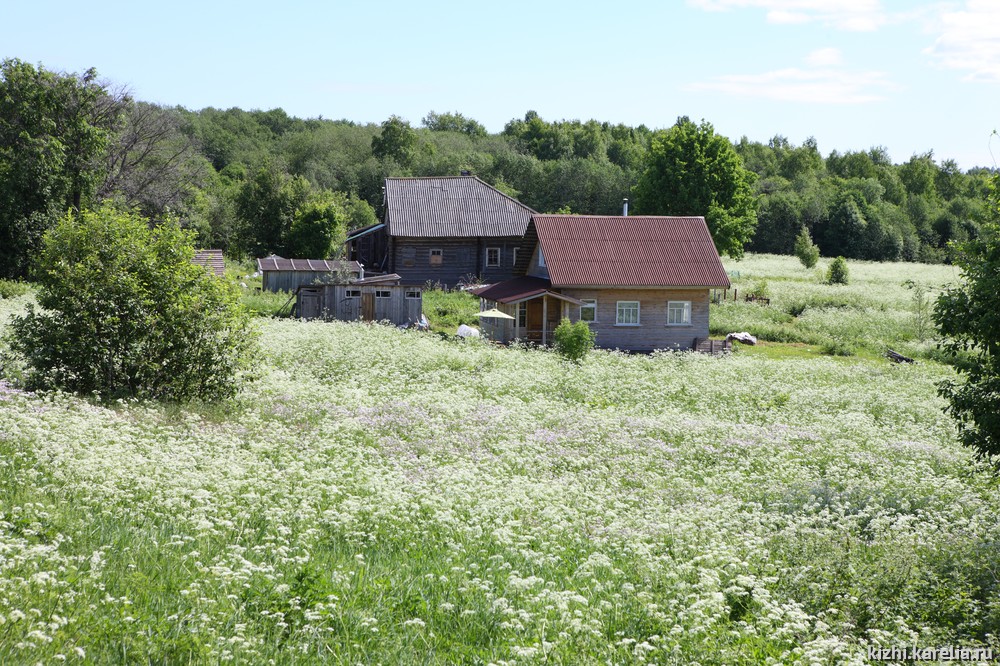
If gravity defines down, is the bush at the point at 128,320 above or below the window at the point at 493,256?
below

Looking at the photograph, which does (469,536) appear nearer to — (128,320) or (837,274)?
(128,320)

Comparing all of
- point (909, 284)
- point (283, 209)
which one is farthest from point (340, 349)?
point (909, 284)

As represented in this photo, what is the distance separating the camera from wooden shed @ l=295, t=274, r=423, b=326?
3591cm

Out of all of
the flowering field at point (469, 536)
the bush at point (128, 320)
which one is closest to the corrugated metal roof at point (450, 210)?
the flowering field at point (469, 536)

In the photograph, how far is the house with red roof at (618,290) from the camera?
36469 mm

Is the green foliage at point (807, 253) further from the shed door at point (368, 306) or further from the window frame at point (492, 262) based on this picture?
the shed door at point (368, 306)

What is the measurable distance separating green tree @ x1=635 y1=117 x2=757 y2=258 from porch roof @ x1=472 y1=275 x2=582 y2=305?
72.7ft

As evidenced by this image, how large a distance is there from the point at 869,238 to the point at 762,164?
42.8m

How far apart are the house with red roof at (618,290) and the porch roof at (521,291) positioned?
0.05 metres

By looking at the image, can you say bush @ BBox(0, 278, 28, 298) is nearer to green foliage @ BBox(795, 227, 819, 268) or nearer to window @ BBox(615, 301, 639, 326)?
window @ BBox(615, 301, 639, 326)

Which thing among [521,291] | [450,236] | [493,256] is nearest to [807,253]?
[493,256]

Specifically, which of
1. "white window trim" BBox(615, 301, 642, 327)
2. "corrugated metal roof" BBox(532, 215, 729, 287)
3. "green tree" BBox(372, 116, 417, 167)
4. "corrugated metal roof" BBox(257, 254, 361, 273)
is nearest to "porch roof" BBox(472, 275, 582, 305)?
"corrugated metal roof" BBox(532, 215, 729, 287)

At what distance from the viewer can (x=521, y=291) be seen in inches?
1454

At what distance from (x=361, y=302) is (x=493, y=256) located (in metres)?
16.6
